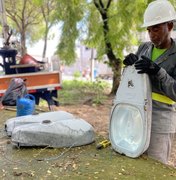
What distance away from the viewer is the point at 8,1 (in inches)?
537

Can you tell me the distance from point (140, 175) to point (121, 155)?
14.4 inches

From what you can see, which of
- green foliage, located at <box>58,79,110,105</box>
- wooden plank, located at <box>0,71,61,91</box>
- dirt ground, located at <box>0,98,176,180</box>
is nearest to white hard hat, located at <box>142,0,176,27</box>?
dirt ground, located at <box>0,98,176,180</box>

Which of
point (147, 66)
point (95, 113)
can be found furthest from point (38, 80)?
point (147, 66)

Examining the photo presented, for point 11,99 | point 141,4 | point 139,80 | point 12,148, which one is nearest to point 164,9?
point 139,80

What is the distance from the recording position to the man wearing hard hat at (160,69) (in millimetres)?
2203

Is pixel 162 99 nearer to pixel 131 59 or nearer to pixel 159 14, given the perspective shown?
pixel 131 59

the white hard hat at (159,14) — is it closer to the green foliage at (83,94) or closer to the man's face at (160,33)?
the man's face at (160,33)

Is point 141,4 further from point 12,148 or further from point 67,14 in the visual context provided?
point 12,148

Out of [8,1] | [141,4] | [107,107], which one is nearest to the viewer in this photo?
[141,4]

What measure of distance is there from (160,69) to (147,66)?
97 mm

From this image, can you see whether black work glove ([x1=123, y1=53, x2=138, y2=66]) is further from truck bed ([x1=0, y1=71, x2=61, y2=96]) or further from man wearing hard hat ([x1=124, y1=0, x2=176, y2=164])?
truck bed ([x1=0, y1=71, x2=61, y2=96])

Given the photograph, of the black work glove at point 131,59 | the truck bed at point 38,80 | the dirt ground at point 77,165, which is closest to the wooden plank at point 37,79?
the truck bed at point 38,80

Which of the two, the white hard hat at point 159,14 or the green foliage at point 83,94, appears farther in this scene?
the green foliage at point 83,94

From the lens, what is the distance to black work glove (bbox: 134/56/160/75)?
217 centimetres
